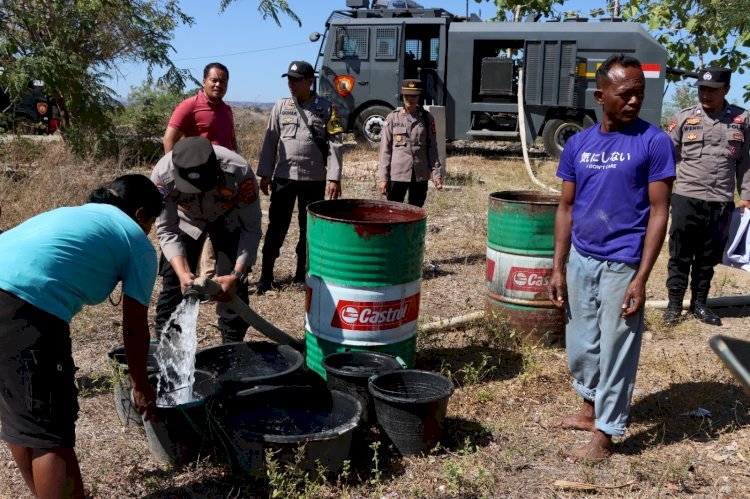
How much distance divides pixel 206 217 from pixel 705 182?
353 centimetres

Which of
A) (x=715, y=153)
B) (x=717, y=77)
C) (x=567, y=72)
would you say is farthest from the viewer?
→ (x=567, y=72)

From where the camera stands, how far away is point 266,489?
9.84 ft

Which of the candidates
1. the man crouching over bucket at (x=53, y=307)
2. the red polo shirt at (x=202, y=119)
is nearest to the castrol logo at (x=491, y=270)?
the red polo shirt at (x=202, y=119)

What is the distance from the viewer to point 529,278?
4.61 metres

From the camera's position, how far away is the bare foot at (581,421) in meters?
3.57

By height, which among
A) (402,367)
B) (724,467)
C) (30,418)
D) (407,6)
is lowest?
(724,467)

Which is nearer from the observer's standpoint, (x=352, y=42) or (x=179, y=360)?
(x=179, y=360)

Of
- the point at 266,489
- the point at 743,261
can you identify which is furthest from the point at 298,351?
the point at 743,261

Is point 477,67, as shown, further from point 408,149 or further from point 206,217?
point 206,217

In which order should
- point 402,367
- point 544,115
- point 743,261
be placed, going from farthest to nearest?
point 544,115 → point 743,261 → point 402,367

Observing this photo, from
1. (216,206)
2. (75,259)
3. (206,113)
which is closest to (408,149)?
(206,113)

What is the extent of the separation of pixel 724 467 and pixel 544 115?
1095 cm

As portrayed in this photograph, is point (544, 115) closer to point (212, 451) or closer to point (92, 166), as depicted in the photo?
point (92, 166)

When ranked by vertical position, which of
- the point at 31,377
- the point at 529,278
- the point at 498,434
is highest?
the point at 31,377
